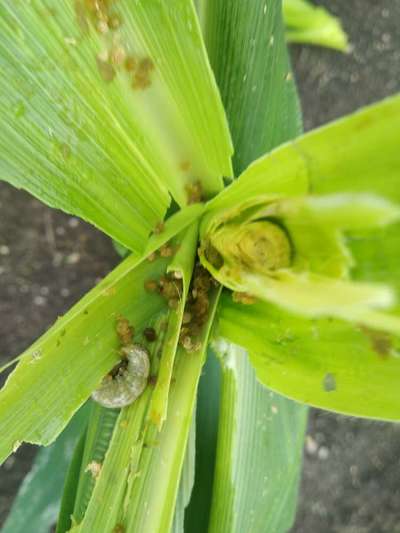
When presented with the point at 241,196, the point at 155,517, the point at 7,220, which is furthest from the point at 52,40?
the point at 7,220

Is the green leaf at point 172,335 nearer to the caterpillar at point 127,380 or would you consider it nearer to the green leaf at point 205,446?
the caterpillar at point 127,380

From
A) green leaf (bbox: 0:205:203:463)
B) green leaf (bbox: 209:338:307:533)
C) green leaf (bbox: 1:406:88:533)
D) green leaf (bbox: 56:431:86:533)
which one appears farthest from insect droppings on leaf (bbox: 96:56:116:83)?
green leaf (bbox: 1:406:88:533)

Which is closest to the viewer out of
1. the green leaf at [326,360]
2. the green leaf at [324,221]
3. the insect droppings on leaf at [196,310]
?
the green leaf at [324,221]

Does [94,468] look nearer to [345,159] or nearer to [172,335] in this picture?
[172,335]

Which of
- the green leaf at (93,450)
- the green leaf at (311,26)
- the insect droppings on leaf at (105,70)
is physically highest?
the insect droppings on leaf at (105,70)

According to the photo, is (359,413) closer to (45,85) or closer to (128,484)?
(128,484)

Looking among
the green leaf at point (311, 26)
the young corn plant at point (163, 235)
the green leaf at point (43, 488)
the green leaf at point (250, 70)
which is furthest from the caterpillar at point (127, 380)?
the green leaf at point (311, 26)
